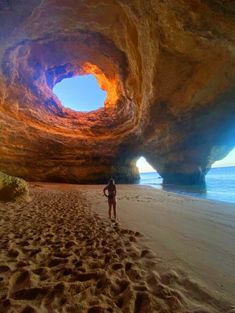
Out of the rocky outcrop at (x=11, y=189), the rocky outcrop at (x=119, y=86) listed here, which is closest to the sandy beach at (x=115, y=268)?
the rocky outcrop at (x=11, y=189)

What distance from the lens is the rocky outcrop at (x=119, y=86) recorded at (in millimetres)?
8553

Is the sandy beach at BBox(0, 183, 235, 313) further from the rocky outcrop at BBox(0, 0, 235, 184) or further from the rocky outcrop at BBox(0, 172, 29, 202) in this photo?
the rocky outcrop at BBox(0, 0, 235, 184)

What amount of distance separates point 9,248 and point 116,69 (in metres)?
16.4

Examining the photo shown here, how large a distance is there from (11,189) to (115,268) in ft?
21.2

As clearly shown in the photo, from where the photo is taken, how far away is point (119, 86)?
19281mm

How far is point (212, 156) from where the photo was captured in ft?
72.9

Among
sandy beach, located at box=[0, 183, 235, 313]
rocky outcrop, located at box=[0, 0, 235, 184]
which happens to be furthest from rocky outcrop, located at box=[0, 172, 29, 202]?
rocky outcrop, located at box=[0, 0, 235, 184]

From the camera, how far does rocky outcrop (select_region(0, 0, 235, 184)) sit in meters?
8.55

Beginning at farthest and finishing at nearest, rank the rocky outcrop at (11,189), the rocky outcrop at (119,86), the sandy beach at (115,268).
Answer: the rocky outcrop at (119,86) < the rocky outcrop at (11,189) < the sandy beach at (115,268)

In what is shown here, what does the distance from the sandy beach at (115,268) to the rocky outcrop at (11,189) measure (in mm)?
3340

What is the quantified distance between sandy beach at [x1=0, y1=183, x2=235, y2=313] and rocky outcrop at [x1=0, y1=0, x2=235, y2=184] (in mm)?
6636

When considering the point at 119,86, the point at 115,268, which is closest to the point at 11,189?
the point at 115,268

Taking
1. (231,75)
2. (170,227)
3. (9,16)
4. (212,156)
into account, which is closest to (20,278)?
(170,227)

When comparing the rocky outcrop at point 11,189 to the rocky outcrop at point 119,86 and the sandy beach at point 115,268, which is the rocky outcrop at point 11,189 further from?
the rocky outcrop at point 119,86
